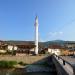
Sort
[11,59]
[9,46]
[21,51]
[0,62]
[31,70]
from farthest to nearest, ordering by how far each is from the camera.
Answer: [9,46], [21,51], [11,59], [0,62], [31,70]

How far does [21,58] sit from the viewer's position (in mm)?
38969

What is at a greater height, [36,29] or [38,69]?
[36,29]

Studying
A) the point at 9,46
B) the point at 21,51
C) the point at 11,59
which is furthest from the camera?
the point at 9,46

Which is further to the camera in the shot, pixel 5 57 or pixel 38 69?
pixel 5 57

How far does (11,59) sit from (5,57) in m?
1.27

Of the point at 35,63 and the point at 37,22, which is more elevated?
the point at 37,22

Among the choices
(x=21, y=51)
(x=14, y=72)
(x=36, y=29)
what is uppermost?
(x=36, y=29)

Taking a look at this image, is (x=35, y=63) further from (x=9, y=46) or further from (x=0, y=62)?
(x=9, y=46)

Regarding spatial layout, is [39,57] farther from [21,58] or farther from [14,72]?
[14,72]

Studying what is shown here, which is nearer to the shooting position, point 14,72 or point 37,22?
point 14,72

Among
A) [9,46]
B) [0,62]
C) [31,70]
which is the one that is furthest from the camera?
[9,46]

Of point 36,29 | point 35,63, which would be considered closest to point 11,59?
point 35,63

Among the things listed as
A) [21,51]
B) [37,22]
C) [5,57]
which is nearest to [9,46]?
[21,51]

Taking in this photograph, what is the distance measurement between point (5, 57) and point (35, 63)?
5964 mm
